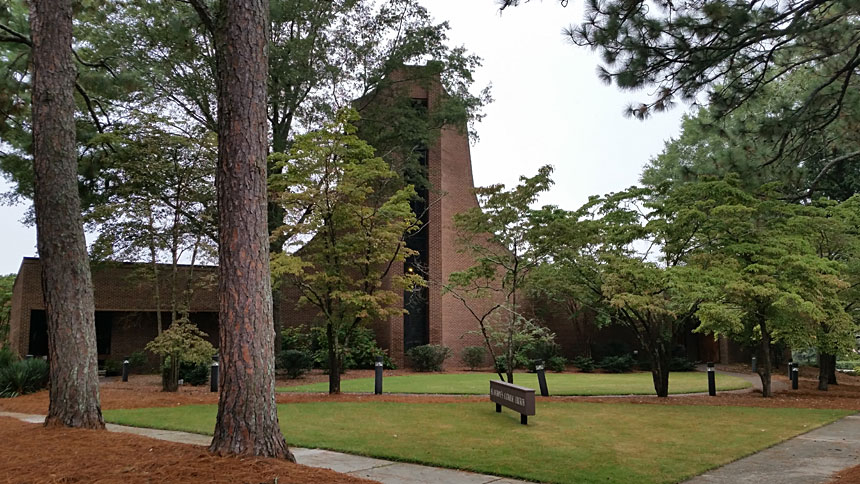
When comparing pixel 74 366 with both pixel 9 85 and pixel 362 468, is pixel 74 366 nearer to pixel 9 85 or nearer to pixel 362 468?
pixel 362 468

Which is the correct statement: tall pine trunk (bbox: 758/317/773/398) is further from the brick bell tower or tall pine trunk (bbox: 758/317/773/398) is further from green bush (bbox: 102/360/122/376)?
green bush (bbox: 102/360/122/376)

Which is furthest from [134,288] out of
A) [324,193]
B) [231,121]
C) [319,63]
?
[231,121]

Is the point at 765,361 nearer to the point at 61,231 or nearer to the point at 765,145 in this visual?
the point at 765,145

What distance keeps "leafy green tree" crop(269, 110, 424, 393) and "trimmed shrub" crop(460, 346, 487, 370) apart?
12.3m

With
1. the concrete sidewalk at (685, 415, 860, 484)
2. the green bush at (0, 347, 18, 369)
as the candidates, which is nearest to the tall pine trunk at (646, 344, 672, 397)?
the concrete sidewalk at (685, 415, 860, 484)

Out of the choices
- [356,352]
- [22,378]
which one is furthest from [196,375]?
[356,352]

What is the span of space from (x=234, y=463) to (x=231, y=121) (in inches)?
129

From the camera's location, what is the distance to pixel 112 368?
2472 cm

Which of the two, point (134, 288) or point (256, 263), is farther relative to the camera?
point (134, 288)

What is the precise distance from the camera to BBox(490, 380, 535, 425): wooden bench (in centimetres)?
962

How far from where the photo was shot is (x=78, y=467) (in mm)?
5445

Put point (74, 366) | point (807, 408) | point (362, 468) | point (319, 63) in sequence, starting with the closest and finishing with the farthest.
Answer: point (362, 468) → point (74, 366) → point (807, 408) → point (319, 63)

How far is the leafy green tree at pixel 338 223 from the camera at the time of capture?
551 inches

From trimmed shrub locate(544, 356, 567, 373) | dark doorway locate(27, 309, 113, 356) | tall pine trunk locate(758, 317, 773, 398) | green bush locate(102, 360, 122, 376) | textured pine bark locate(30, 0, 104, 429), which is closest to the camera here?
textured pine bark locate(30, 0, 104, 429)
